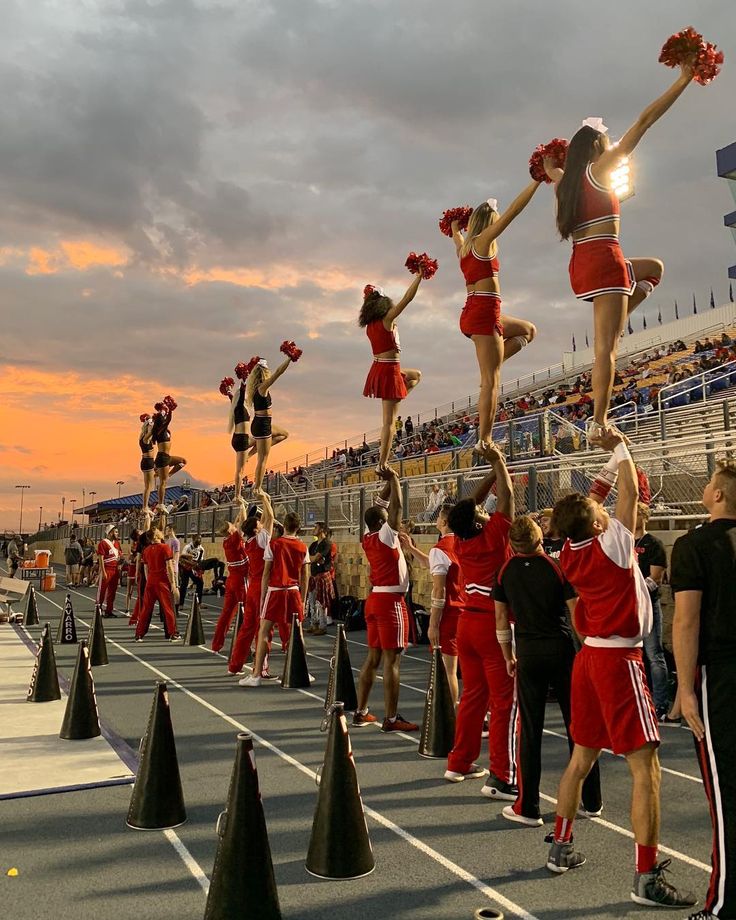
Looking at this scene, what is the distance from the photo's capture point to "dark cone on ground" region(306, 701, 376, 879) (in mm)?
3705

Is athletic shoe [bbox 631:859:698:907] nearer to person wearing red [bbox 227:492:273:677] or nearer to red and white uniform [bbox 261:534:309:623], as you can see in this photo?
red and white uniform [bbox 261:534:309:623]

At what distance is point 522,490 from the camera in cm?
1109

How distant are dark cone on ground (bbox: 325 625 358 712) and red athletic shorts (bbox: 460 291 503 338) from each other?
138 inches

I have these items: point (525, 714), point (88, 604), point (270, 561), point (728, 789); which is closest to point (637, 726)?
point (728, 789)

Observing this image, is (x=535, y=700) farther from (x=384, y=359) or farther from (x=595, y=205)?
(x=384, y=359)

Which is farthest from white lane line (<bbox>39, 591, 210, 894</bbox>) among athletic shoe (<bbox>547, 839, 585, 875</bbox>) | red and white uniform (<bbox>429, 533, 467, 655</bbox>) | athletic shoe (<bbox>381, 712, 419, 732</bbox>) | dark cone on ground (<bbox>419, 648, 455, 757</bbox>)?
red and white uniform (<bbox>429, 533, 467, 655</bbox>)

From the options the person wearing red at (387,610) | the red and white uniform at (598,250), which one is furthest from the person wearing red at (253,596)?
the red and white uniform at (598,250)

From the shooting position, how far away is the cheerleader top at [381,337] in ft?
24.3

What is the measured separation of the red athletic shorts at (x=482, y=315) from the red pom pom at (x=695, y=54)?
6.03 ft

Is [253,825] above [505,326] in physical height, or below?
below

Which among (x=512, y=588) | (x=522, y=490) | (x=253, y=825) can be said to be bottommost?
(x=253, y=825)

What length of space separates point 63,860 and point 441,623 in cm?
358

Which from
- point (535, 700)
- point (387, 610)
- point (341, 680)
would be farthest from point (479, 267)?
point (341, 680)

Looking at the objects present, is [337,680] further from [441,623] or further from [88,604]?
[88,604]
